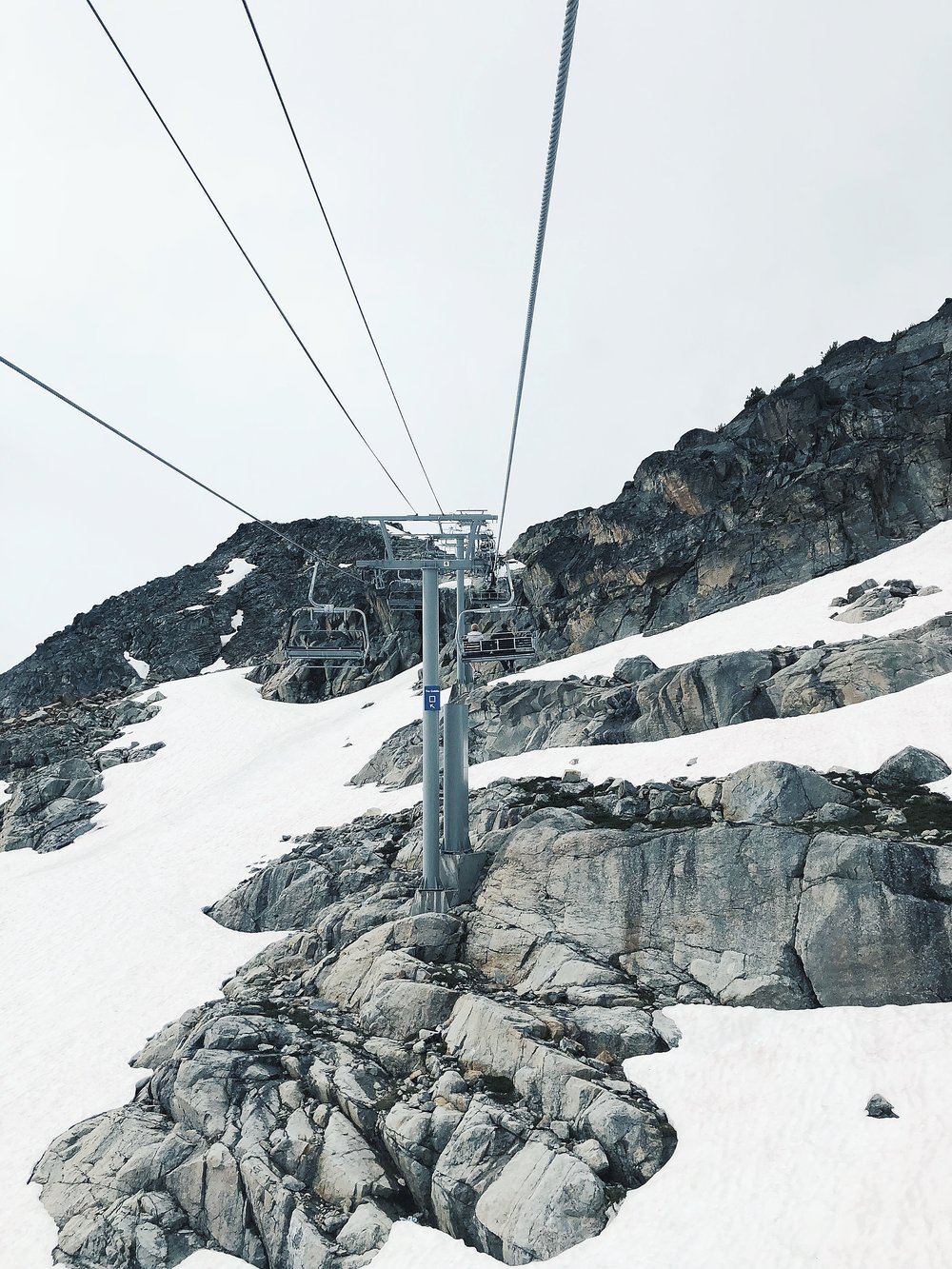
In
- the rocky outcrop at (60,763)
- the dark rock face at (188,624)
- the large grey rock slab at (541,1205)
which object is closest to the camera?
the large grey rock slab at (541,1205)

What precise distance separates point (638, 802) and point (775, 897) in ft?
19.8

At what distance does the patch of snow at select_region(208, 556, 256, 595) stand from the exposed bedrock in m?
85.2

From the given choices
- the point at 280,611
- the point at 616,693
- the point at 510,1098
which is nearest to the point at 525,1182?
the point at 510,1098

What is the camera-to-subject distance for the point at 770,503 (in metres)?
44.8

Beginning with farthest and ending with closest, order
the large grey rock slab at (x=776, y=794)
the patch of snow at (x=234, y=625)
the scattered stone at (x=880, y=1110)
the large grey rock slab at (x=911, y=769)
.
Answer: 1. the patch of snow at (x=234, y=625)
2. the large grey rock slab at (x=911, y=769)
3. the large grey rock slab at (x=776, y=794)
4. the scattered stone at (x=880, y=1110)

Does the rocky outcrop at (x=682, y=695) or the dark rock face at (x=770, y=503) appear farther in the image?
the dark rock face at (x=770, y=503)

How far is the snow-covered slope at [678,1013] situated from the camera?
9.24 meters

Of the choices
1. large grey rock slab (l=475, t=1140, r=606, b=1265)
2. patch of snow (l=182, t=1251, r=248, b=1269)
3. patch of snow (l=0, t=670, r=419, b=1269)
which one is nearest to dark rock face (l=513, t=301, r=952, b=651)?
patch of snow (l=0, t=670, r=419, b=1269)

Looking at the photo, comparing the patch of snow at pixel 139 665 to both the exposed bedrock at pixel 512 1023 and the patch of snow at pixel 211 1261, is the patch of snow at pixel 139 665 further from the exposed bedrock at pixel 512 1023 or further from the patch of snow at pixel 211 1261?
the patch of snow at pixel 211 1261

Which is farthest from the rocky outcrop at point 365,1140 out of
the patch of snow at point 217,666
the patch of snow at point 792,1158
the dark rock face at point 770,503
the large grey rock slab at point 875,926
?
the patch of snow at point 217,666

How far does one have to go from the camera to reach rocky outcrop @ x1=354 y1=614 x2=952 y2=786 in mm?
23484

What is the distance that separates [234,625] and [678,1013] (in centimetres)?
8567

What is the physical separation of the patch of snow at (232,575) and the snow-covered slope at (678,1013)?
53.1 meters

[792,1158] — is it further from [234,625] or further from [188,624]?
[188,624]
